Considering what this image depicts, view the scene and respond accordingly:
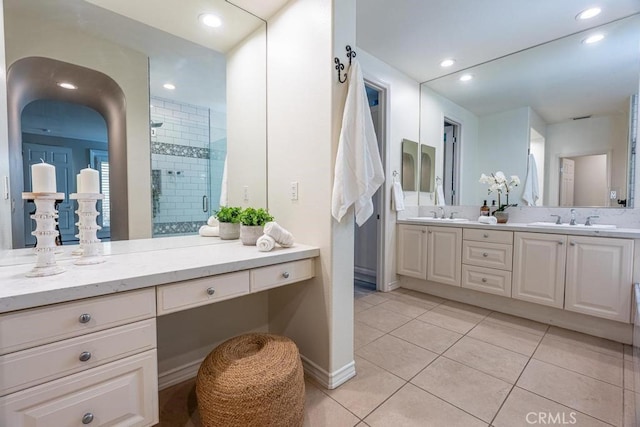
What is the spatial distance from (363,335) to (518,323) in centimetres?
148

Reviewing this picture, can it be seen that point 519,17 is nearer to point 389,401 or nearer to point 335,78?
point 335,78

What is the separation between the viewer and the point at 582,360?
1.89 metres

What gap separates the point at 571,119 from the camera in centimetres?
268

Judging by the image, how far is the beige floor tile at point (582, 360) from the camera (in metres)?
1.73

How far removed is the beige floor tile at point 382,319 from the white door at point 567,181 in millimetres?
1936

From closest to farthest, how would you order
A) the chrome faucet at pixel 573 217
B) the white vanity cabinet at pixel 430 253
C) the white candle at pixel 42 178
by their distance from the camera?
the white candle at pixel 42 178, the chrome faucet at pixel 573 217, the white vanity cabinet at pixel 430 253

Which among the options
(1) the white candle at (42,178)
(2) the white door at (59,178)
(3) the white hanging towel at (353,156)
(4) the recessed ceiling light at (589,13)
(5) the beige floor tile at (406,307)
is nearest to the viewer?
(1) the white candle at (42,178)

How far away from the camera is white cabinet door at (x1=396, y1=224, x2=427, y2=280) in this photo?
3205 millimetres

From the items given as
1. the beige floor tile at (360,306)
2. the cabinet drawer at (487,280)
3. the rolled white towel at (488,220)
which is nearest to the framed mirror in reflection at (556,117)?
the rolled white towel at (488,220)

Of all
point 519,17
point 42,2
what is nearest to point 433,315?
point 519,17

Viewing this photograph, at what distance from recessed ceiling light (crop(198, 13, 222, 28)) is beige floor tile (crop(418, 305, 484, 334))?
9.67 feet

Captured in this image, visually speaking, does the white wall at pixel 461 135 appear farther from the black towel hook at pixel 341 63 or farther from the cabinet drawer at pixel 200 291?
the cabinet drawer at pixel 200 291

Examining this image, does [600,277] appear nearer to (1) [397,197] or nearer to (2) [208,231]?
(1) [397,197]

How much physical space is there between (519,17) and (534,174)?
1.48 metres
